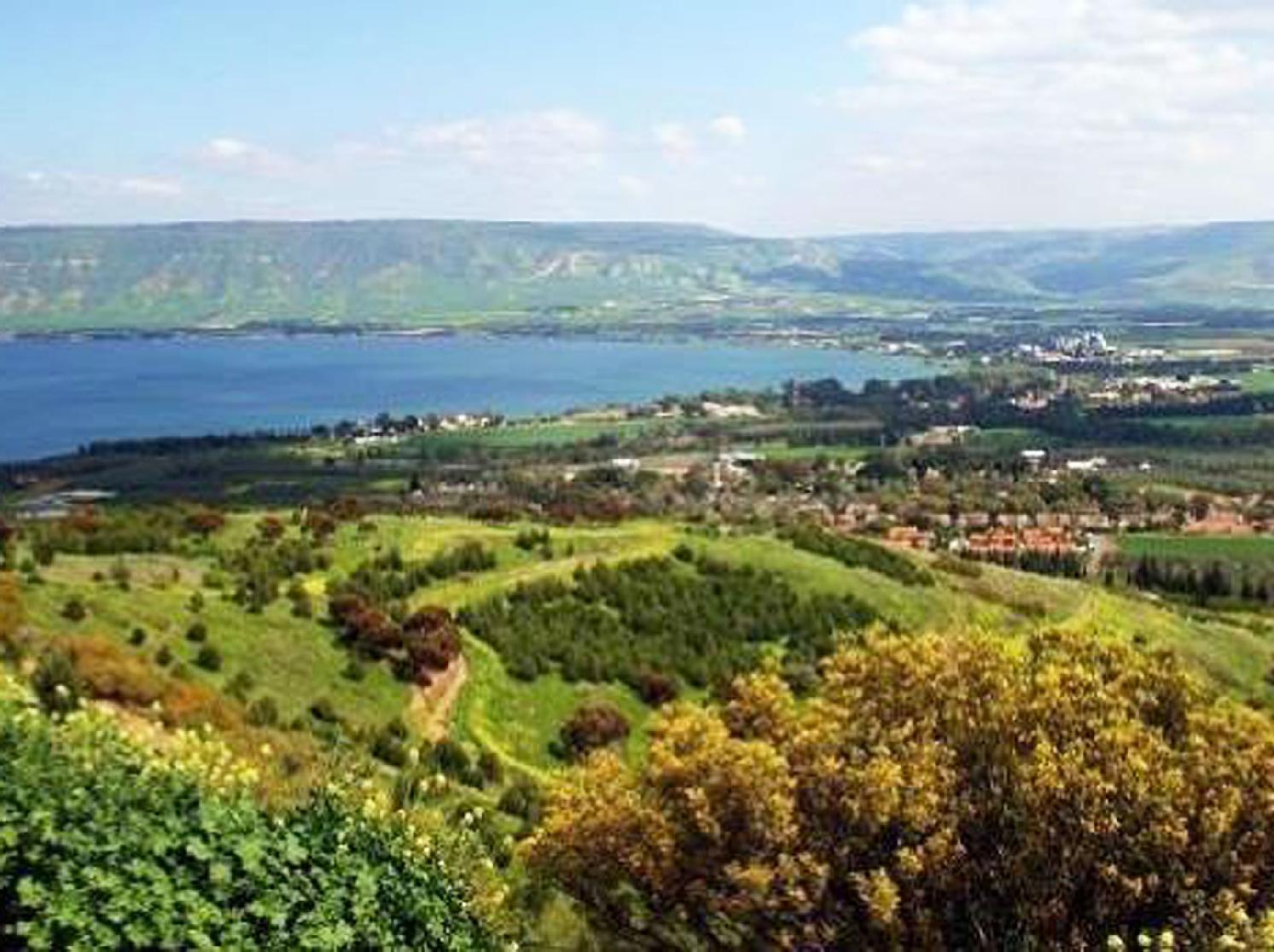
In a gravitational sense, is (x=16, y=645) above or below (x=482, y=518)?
above

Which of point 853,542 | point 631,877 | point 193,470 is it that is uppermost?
point 631,877

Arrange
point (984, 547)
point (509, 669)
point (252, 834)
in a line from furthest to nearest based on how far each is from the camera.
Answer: point (984, 547) < point (509, 669) < point (252, 834)

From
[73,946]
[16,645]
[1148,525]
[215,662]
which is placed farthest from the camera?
[1148,525]

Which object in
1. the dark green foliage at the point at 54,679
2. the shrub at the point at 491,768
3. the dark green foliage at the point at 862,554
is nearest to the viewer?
the dark green foliage at the point at 54,679

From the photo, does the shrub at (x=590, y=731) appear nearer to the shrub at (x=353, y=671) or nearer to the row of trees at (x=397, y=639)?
the row of trees at (x=397, y=639)

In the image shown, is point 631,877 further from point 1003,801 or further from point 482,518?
point 482,518

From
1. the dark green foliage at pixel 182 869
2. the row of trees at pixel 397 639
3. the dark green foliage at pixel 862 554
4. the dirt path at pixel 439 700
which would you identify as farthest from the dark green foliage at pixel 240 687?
the dark green foliage at pixel 862 554

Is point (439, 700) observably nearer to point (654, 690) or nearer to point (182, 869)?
point (654, 690)

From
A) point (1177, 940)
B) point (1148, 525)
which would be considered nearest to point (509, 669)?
point (1177, 940)

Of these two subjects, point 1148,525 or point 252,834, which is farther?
point 1148,525
